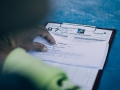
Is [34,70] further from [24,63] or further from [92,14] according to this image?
[92,14]

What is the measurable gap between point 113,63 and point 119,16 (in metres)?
0.30

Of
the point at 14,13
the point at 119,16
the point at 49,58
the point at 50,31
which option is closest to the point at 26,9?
the point at 14,13

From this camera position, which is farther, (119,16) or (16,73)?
(119,16)

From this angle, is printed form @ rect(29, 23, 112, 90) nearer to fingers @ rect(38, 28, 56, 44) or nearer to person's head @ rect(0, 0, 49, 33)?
fingers @ rect(38, 28, 56, 44)

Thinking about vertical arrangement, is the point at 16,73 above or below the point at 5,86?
above

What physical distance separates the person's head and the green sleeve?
0.29 feet

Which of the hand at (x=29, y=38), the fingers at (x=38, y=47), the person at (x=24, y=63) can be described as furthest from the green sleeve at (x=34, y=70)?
the fingers at (x=38, y=47)

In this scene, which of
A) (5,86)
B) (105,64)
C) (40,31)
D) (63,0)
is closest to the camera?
(5,86)

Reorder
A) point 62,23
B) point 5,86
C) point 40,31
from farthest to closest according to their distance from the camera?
point 62,23, point 40,31, point 5,86

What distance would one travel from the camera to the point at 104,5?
1.04 meters

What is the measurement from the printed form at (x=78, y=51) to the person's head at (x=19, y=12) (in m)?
0.22

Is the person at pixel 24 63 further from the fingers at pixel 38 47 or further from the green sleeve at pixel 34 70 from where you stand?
the fingers at pixel 38 47

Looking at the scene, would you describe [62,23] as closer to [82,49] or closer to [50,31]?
[50,31]

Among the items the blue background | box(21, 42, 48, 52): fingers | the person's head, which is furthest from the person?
the blue background
